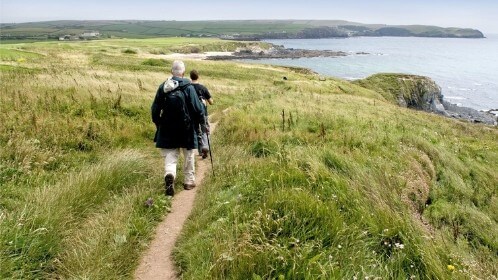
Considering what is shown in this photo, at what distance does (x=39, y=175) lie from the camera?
7.80 meters

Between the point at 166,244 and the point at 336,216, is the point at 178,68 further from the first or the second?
the point at 336,216

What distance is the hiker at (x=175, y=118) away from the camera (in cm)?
795

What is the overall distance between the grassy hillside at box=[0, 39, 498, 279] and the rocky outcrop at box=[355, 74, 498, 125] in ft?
154

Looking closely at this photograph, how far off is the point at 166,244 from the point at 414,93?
203ft

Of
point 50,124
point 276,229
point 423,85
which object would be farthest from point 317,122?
point 423,85

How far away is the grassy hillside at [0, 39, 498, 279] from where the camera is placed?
462 centimetres

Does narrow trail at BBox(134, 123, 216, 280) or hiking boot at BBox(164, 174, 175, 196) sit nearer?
narrow trail at BBox(134, 123, 216, 280)

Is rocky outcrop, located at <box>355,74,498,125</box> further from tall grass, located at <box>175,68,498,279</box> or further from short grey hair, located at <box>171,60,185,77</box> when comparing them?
short grey hair, located at <box>171,60,185,77</box>

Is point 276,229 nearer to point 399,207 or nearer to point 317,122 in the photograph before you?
point 399,207

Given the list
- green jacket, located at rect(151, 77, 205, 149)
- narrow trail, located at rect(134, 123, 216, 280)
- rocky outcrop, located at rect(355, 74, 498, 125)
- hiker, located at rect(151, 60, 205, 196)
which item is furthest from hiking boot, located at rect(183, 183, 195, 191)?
rocky outcrop, located at rect(355, 74, 498, 125)

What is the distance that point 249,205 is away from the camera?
6008 mm

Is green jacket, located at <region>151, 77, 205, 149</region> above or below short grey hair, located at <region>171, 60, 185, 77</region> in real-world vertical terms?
below

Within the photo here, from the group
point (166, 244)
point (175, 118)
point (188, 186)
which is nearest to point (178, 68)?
point (175, 118)

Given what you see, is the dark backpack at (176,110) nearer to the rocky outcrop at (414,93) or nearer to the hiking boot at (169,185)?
the hiking boot at (169,185)
